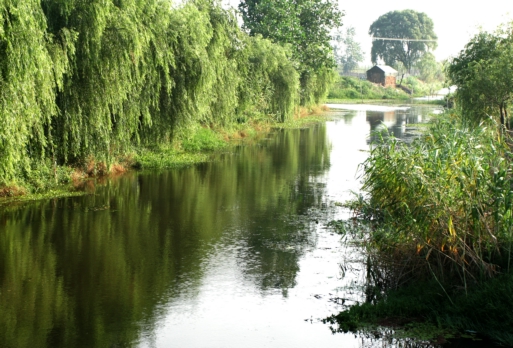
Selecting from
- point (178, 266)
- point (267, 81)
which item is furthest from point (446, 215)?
point (267, 81)

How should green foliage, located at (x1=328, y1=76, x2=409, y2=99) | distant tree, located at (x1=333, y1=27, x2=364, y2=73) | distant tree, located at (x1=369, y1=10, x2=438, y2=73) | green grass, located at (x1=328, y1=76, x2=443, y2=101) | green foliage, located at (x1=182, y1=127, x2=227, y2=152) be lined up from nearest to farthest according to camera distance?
green foliage, located at (x1=182, y1=127, x2=227, y2=152), green grass, located at (x1=328, y1=76, x2=443, y2=101), green foliage, located at (x1=328, y1=76, x2=409, y2=99), distant tree, located at (x1=369, y1=10, x2=438, y2=73), distant tree, located at (x1=333, y1=27, x2=364, y2=73)

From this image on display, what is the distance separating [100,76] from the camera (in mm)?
18500

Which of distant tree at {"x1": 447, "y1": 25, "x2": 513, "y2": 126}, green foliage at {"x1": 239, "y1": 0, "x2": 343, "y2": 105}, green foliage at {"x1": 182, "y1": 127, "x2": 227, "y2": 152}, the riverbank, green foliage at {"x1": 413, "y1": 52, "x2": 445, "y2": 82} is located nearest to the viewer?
the riverbank

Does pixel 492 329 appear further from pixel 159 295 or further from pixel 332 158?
pixel 332 158

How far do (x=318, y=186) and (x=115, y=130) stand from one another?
6926mm

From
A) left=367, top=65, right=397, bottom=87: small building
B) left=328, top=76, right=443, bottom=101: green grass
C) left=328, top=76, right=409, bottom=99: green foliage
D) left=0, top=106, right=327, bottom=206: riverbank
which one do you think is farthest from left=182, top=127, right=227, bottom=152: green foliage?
left=367, top=65, right=397, bottom=87: small building

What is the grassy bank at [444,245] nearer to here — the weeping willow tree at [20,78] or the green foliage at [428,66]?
the weeping willow tree at [20,78]

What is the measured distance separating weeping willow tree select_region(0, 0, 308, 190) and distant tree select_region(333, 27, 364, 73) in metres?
134

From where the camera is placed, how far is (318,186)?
21250 millimetres

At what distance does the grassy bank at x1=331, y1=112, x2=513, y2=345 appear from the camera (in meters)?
9.40

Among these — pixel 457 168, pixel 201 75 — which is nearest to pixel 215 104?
pixel 201 75

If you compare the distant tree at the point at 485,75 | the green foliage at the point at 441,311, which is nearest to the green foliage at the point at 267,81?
the distant tree at the point at 485,75

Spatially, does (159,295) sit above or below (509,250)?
below

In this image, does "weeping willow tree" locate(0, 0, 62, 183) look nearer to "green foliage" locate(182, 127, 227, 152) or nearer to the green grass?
"green foliage" locate(182, 127, 227, 152)
